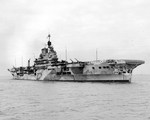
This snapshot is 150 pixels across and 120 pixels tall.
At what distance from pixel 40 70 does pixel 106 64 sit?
16.7 m

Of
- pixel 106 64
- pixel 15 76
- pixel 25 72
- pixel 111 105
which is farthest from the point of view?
pixel 15 76

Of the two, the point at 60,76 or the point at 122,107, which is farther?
the point at 60,76

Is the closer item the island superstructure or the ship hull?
the island superstructure

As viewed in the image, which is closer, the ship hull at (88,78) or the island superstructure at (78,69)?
the island superstructure at (78,69)

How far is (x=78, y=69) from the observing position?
45656mm

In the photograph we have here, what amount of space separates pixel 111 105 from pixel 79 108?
259 cm

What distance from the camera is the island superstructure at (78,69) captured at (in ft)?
135

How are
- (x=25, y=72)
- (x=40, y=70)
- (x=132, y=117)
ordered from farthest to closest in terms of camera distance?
(x=25, y=72), (x=40, y=70), (x=132, y=117)

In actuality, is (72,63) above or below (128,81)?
above

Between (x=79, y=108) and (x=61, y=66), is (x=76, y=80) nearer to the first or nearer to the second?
(x=61, y=66)

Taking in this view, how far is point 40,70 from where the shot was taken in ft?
176

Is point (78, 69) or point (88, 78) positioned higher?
point (78, 69)

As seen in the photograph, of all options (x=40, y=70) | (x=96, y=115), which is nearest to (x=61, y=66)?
(x=40, y=70)

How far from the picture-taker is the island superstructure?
135ft
